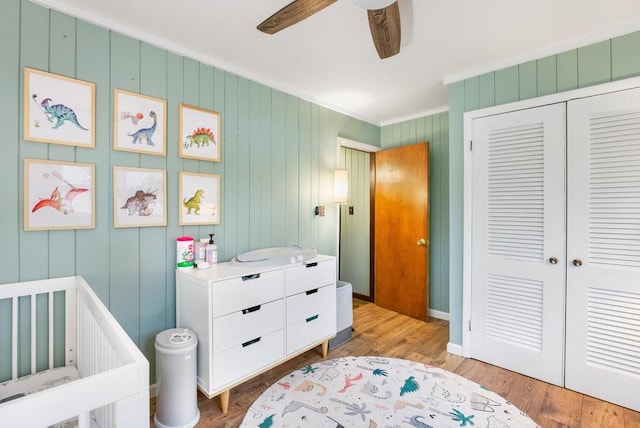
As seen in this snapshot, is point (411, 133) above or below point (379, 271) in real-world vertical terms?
above

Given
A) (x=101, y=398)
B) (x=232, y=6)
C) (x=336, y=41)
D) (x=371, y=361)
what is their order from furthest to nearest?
(x=371, y=361) → (x=336, y=41) → (x=232, y=6) → (x=101, y=398)

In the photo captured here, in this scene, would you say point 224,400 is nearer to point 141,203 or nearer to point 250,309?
point 250,309

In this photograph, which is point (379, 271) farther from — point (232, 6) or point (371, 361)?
point (232, 6)

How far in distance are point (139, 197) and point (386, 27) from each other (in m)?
1.74

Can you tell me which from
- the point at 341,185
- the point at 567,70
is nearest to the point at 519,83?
the point at 567,70

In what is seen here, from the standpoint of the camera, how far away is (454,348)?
8.49 feet

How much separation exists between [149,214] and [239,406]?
4.44 ft

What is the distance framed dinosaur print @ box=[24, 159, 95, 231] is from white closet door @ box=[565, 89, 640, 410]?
3.05 metres

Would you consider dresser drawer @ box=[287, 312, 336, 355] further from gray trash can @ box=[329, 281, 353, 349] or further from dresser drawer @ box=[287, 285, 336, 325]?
gray trash can @ box=[329, 281, 353, 349]

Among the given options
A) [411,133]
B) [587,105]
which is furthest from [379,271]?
[587,105]

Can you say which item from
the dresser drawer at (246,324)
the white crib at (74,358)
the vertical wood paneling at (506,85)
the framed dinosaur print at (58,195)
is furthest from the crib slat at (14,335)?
the vertical wood paneling at (506,85)

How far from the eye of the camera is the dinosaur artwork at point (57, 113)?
5.28 feet

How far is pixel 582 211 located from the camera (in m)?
2.01

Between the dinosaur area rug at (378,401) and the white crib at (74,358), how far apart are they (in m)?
0.97
